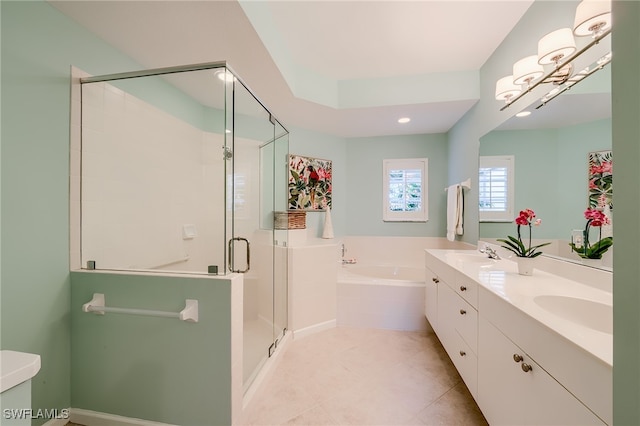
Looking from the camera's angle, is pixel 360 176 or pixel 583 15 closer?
pixel 583 15

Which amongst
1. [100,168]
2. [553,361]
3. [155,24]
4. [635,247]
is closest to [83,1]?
[155,24]

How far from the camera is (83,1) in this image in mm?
1311

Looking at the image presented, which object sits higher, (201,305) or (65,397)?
(201,305)

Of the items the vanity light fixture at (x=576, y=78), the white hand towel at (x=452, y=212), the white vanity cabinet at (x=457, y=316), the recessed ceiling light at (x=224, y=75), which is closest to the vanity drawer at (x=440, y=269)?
the white vanity cabinet at (x=457, y=316)

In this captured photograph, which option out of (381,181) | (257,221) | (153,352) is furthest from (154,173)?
(381,181)

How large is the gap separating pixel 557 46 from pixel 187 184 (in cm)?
256

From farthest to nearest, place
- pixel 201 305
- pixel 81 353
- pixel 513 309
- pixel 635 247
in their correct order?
pixel 81 353 → pixel 201 305 → pixel 513 309 → pixel 635 247

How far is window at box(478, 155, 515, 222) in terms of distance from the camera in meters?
1.88


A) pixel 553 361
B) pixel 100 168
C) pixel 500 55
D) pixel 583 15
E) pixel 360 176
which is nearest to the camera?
pixel 553 361

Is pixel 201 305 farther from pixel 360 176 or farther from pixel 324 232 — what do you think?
pixel 360 176

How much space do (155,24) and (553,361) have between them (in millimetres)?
2403

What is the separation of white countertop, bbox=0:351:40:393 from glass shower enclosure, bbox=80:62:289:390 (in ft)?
2.43

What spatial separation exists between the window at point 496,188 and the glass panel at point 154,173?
2030 millimetres

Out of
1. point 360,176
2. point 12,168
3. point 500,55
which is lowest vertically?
point 12,168
